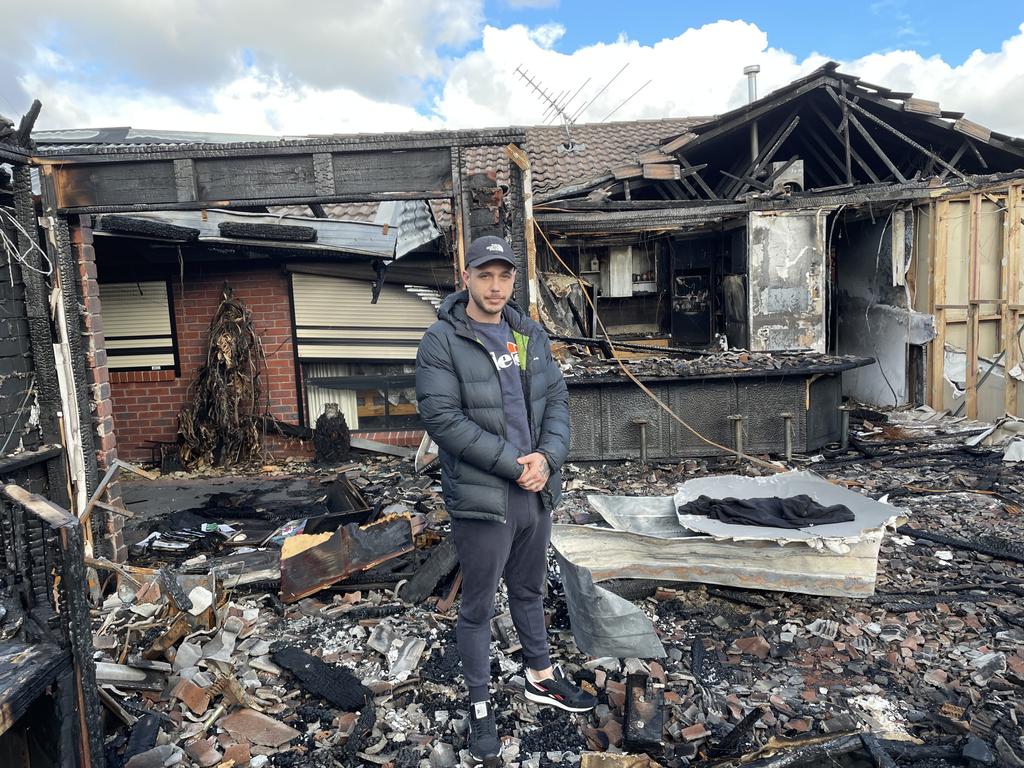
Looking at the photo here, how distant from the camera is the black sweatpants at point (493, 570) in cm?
321

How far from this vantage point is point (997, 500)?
22.0 feet

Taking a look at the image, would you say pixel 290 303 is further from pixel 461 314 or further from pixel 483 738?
pixel 483 738

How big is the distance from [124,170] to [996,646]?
6806 millimetres

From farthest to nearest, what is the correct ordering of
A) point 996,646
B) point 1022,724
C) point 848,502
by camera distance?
point 848,502 < point 996,646 < point 1022,724

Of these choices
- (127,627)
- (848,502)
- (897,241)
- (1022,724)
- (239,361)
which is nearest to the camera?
(1022,724)

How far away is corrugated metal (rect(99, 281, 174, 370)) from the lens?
32.4 feet

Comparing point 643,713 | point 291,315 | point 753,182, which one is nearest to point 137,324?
point 291,315

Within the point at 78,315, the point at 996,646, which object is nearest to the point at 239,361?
the point at 78,315

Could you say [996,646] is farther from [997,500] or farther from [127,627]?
[127,627]

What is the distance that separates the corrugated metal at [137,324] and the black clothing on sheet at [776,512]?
812cm

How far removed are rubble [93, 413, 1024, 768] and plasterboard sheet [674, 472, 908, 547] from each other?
1.51ft

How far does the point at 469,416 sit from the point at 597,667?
182cm

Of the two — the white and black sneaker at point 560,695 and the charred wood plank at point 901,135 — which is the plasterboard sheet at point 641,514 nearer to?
the white and black sneaker at point 560,695

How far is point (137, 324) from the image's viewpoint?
9945 millimetres
